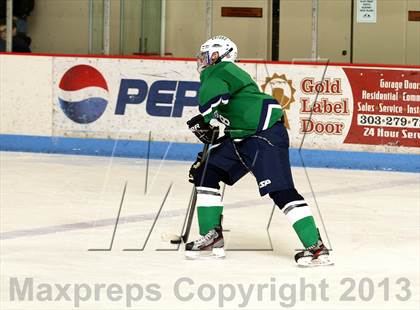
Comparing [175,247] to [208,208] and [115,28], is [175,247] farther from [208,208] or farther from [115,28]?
[115,28]

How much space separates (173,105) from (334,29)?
1956 mm

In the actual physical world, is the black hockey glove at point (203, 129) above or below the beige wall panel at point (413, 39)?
below

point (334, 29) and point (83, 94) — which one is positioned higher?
point (334, 29)

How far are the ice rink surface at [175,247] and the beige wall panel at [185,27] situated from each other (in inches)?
85.7

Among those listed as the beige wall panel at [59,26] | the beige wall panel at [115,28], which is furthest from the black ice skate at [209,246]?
the beige wall panel at [59,26]

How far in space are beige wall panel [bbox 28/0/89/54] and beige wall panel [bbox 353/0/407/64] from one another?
2.62 metres

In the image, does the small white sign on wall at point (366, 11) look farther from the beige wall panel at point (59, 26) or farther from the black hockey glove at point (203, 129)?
the black hockey glove at point (203, 129)

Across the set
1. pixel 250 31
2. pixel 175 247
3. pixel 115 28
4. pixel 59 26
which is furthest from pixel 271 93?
pixel 175 247

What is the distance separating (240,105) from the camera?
5.61m

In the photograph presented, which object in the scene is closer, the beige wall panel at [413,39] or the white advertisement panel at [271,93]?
the white advertisement panel at [271,93]

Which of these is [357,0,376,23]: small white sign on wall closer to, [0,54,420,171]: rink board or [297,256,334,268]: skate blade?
[0,54,420,171]: rink board

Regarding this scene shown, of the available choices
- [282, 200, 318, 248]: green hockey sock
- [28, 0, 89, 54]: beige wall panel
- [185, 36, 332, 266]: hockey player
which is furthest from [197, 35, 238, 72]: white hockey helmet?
[28, 0, 89, 54]: beige wall panel

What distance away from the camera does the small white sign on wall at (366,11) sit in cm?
1097

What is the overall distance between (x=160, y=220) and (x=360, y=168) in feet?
9.73
